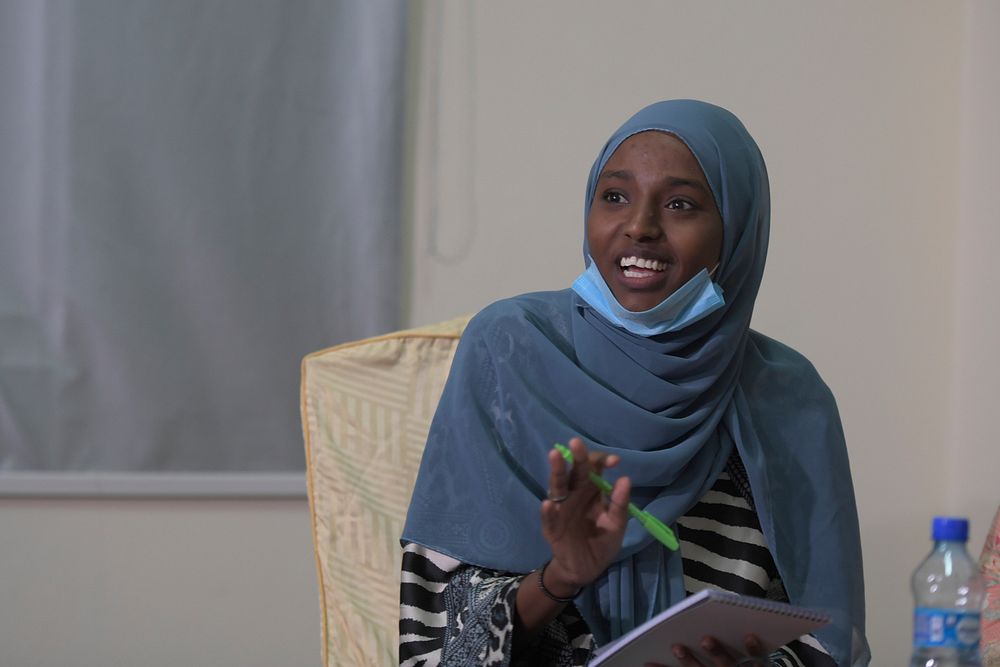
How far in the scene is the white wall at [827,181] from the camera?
91.4 inches

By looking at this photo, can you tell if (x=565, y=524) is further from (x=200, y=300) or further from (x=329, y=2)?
(x=329, y=2)

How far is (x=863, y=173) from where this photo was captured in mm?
2414

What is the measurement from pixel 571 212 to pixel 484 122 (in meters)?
0.27

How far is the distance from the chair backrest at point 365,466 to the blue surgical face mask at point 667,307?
1.17 feet

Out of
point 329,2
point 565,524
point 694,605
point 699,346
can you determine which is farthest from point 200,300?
point 694,605

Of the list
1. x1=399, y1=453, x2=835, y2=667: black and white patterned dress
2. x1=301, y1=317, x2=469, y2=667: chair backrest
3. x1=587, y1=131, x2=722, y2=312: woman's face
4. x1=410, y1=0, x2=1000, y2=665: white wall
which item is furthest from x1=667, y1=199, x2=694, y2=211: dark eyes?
x1=410, y1=0, x2=1000, y2=665: white wall

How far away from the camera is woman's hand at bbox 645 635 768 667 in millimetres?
1102

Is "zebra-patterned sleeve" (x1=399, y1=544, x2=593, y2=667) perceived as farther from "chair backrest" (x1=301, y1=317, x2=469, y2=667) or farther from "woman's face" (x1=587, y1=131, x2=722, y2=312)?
"woman's face" (x1=587, y1=131, x2=722, y2=312)

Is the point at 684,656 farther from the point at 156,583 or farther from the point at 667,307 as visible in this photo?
the point at 156,583

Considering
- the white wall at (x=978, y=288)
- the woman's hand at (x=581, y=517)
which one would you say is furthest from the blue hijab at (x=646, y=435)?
the white wall at (x=978, y=288)

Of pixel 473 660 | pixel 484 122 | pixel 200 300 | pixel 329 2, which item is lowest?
pixel 473 660

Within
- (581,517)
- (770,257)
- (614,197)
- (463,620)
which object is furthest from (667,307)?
(770,257)

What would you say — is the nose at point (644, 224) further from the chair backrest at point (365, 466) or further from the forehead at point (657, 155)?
the chair backrest at point (365, 466)

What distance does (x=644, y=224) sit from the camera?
4.37 feet
